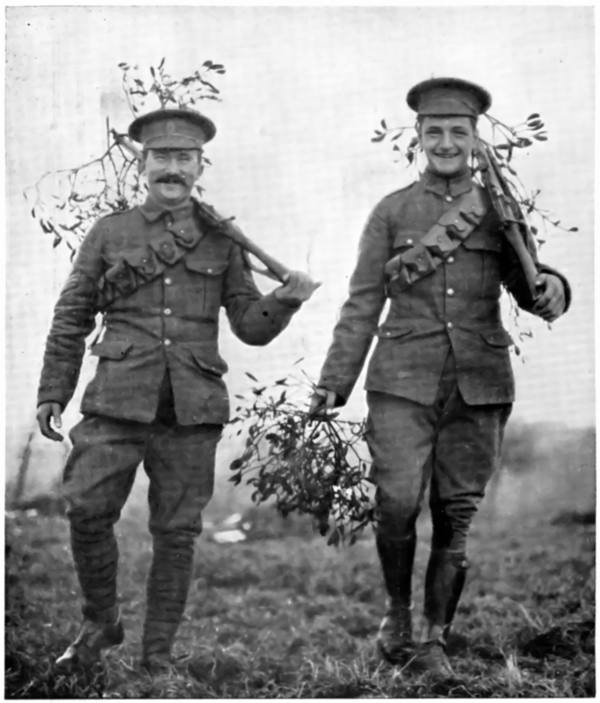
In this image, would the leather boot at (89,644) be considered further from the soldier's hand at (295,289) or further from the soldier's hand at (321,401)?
the soldier's hand at (295,289)

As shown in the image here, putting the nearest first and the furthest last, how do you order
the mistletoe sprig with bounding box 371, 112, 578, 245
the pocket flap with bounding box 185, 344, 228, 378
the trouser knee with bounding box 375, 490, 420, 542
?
the trouser knee with bounding box 375, 490, 420, 542
the pocket flap with bounding box 185, 344, 228, 378
the mistletoe sprig with bounding box 371, 112, 578, 245

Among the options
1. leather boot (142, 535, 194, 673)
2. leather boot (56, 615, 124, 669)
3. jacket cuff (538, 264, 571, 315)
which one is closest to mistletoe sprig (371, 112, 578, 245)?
jacket cuff (538, 264, 571, 315)

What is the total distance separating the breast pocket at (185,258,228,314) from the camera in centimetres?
511

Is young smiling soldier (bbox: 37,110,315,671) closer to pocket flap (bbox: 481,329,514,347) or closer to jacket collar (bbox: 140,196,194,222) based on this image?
jacket collar (bbox: 140,196,194,222)

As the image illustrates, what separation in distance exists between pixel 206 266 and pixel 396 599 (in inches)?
60.8

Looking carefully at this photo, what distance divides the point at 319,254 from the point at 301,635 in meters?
1.59

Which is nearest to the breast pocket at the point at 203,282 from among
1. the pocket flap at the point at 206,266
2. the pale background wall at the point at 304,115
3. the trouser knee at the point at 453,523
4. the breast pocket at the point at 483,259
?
the pocket flap at the point at 206,266

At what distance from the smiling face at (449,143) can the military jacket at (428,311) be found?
0.05 m

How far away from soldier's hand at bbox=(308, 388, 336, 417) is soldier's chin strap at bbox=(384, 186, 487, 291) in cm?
52

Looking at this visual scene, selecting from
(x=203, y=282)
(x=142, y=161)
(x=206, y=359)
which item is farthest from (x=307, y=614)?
(x=142, y=161)

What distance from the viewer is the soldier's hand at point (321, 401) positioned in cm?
510

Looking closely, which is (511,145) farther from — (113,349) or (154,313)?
(113,349)

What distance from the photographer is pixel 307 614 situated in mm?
5387

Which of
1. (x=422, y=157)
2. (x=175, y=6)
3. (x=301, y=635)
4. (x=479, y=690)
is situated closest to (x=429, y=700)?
(x=479, y=690)
